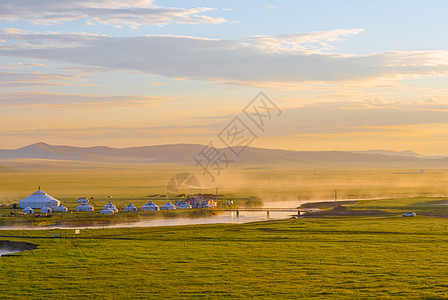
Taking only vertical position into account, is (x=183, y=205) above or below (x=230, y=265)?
above

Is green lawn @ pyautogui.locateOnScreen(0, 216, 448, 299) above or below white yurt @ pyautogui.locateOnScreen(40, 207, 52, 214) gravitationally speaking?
below

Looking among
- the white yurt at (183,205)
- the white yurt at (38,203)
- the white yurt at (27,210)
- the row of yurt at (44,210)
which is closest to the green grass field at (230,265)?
the white yurt at (27,210)

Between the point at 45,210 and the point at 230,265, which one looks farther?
the point at 45,210

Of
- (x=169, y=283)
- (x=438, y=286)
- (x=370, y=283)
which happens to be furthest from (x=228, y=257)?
(x=438, y=286)

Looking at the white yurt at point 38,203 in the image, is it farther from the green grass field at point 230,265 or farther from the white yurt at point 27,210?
the green grass field at point 230,265

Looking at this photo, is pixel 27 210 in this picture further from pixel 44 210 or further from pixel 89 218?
pixel 89 218

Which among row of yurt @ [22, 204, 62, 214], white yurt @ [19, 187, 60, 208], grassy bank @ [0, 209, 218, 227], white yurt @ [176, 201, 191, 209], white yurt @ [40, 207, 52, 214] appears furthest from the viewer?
white yurt @ [176, 201, 191, 209]

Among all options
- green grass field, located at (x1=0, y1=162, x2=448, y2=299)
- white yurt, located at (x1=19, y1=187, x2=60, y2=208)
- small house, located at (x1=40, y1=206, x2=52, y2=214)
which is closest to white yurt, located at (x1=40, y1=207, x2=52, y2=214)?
small house, located at (x1=40, y1=206, x2=52, y2=214)

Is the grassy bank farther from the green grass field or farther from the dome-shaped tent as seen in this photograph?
the green grass field

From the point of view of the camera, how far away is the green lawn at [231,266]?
44625mm

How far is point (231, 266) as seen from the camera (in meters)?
54.5

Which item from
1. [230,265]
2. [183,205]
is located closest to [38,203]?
[183,205]

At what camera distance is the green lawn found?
146 feet

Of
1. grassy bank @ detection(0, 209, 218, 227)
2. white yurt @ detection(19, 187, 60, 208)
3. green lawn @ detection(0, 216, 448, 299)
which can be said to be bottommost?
green lawn @ detection(0, 216, 448, 299)
